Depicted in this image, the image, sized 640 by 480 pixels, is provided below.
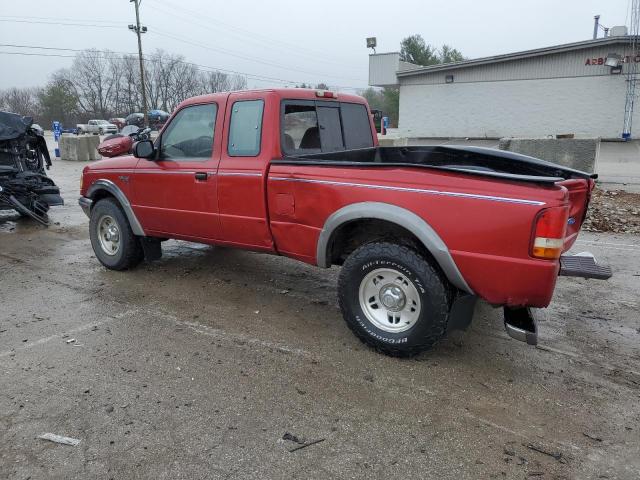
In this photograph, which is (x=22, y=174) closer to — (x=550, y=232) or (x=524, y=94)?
(x=550, y=232)

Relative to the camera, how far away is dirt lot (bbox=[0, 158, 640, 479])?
2.65 metres

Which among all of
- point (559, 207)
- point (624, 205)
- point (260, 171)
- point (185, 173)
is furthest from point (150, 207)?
point (624, 205)

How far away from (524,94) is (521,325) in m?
24.9

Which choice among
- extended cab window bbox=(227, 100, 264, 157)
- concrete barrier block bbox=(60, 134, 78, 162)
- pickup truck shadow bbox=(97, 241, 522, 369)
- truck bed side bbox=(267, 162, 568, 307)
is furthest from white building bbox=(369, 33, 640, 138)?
truck bed side bbox=(267, 162, 568, 307)

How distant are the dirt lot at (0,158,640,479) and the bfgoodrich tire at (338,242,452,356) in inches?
7.5

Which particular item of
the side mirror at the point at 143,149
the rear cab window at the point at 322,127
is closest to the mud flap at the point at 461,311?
the rear cab window at the point at 322,127

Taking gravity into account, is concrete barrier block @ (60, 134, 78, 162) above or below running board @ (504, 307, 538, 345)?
above

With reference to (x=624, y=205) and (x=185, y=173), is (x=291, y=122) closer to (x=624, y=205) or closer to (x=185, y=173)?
(x=185, y=173)

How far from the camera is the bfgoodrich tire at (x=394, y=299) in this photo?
3449 mm

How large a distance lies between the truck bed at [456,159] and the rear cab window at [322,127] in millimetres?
170

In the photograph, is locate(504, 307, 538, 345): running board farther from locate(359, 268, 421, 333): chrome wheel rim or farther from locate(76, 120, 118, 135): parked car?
locate(76, 120, 118, 135): parked car

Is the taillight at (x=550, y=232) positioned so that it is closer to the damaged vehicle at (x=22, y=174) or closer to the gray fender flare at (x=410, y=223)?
the gray fender flare at (x=410, y=223)

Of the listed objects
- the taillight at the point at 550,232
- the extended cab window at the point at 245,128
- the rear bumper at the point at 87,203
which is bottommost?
the rear bumper at the point at 87,203

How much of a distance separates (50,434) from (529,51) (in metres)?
26.1
